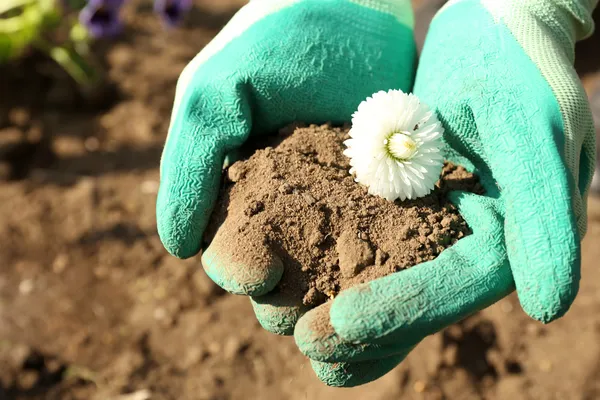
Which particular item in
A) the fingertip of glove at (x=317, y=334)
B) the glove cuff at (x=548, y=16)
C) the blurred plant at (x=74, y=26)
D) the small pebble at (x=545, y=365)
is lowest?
the small pebble at (x=545, y=365)

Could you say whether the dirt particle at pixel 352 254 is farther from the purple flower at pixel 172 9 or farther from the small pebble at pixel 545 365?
the purple flower at pixel 172 9

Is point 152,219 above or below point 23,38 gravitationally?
below

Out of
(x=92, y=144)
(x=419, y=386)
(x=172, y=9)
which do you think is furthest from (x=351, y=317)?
(x=172, y=9)

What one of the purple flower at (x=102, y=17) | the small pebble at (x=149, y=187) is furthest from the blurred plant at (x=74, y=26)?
the small pebble at (x=149, y=187)

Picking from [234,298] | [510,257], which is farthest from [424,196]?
[234,298]

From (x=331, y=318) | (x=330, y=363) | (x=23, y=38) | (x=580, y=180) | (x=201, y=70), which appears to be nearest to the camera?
(x=331, y=318)

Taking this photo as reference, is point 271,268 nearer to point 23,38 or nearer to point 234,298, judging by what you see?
point 234,298

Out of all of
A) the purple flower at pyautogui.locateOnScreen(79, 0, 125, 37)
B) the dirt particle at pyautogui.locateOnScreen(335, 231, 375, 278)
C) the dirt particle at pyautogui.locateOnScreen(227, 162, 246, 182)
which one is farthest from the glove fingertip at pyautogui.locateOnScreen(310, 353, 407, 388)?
the purple flower at pyautogui.locateOnScreen(79, 0, 125, 37)
